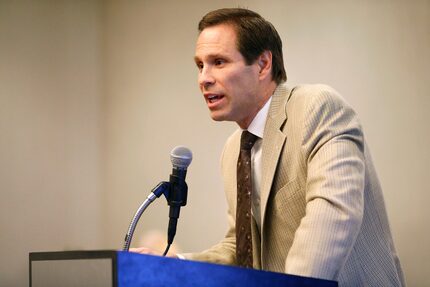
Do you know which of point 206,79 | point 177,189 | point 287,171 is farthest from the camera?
point 206,79

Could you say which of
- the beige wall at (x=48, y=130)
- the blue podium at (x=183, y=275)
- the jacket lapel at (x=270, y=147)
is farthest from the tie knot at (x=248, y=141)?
the beige wall at (x=48, y=130)

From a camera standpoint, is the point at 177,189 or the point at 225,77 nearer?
the point at 177,189

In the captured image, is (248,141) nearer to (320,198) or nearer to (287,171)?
(287,171)

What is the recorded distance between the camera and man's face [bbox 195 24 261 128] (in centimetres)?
194

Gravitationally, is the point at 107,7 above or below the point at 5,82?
above

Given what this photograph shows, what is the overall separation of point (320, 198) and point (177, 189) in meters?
0.38

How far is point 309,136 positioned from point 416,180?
4.18 feet

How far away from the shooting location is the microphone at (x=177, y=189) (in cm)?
168

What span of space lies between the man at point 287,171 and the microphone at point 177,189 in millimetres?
253

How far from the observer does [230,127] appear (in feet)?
11.4

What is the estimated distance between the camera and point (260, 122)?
77.8 inches

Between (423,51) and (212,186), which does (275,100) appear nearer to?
(423,51)

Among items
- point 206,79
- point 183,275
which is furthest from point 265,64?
point 183,275

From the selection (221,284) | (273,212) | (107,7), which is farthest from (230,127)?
(221,284)
